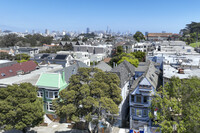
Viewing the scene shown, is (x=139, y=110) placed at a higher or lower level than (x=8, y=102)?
lower

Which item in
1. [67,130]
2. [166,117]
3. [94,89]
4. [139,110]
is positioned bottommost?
[67,130]

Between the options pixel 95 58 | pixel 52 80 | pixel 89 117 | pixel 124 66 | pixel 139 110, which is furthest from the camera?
pixel 95 58

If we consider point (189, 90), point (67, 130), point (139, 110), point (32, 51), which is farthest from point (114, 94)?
point (32, 51)

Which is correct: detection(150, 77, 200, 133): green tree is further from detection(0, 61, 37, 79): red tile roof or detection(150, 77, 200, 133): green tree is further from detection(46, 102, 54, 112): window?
detection(0, 61, 37, 79): red tile roof

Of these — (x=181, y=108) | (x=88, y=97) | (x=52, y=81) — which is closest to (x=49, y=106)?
(x=52, y=81)

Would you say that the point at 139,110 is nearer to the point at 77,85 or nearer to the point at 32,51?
the point at 77,85

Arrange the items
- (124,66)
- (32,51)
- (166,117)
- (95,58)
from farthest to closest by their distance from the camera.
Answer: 1. (32,51)
2. (95,58)
3. (124,66)
4. (166,117)
